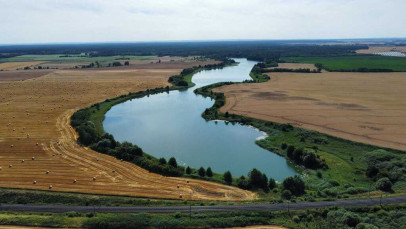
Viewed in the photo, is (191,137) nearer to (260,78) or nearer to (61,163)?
(61,163)

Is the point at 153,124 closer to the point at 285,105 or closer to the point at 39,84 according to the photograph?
the point at 285,105

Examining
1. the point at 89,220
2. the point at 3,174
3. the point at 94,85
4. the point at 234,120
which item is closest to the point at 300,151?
the point at 234,120

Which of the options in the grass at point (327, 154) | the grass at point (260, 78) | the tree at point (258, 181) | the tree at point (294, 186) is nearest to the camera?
the tree at point (294, 186)

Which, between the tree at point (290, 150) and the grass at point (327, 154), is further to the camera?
the tree at point (290, 150)

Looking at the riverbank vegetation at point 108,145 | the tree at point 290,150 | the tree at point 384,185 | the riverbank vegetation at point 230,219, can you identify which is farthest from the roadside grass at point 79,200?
the tree at point 290,150

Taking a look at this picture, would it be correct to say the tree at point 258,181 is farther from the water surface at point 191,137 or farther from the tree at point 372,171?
the tree at point 372,171

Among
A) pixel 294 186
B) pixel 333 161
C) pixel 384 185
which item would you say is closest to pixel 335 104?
pixel 333 161
